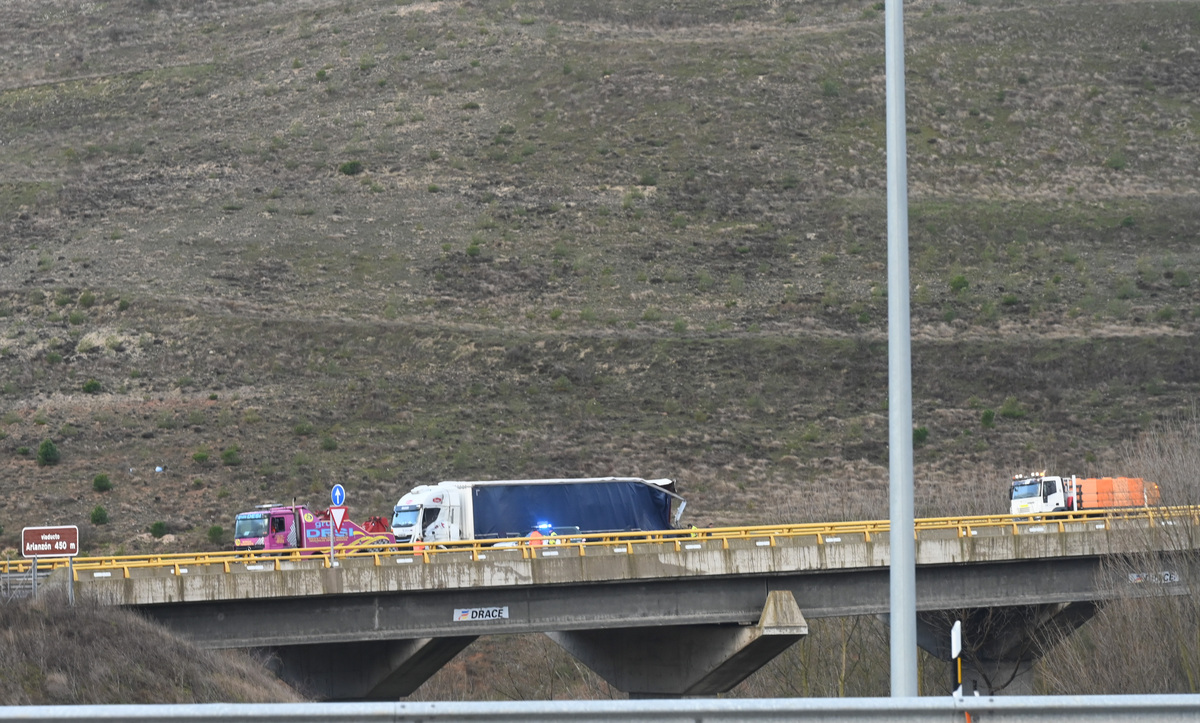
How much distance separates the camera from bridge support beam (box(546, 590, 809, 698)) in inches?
1325

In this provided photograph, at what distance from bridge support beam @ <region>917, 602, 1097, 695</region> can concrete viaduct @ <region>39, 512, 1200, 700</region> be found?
2.29 meters

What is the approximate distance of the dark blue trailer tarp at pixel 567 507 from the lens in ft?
137

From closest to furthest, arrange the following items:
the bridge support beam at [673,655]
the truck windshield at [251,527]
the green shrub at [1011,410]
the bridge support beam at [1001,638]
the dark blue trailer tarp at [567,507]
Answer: the bridge support beam at [673,655], the bridge support beam at [1001,638], the dark blue trailer tarp at [567,507], the truck windshield at [251,527], the green shrub at [1011,410]

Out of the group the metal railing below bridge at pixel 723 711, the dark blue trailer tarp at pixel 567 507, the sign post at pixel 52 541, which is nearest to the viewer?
the metal railing below bridge at pixel 723 711

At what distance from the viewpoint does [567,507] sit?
141 feet

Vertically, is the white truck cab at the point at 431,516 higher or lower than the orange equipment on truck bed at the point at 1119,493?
lower

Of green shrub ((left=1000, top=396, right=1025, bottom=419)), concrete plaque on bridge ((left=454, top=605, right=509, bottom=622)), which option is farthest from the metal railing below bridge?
green shrub ((left=1000, top=396, right=1025, bottom=419))

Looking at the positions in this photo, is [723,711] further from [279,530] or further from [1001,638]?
[279,530]

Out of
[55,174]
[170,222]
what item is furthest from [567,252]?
[55,174]

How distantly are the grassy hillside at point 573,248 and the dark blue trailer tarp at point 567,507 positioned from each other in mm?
18224

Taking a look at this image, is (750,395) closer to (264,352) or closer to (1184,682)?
(264,352)

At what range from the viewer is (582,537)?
33.3 meters

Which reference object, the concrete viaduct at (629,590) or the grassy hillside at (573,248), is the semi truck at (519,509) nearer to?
the concrete viaduct at (629,590)

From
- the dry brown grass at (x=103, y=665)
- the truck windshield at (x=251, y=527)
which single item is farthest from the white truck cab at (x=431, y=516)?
the dry brown grass at (x=103, y=665)
